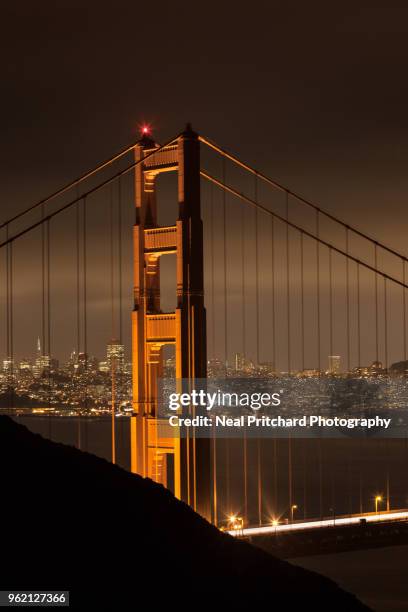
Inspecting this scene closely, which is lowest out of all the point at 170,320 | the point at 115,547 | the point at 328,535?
the point at 328,535

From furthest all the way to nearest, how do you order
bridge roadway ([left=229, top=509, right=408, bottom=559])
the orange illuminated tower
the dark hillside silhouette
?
bridge roadway ([left=229, top=509, right=408, bottom=559])
the orange illuminated tower
the dark hillside silhouette

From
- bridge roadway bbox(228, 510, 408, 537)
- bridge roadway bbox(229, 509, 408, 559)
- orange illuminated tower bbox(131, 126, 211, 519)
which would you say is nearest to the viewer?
orange illuminated tower bbox(131, 126, 211, 519)

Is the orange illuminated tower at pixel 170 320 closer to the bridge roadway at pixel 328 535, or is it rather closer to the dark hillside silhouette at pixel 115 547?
the bridge roadway at pixel 328 535

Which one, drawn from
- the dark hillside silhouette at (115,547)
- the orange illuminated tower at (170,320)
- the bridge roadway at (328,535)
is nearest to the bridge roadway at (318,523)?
the bridge roadway at (328,535)

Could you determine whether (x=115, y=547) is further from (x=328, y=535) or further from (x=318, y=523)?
(x=318, y=523)

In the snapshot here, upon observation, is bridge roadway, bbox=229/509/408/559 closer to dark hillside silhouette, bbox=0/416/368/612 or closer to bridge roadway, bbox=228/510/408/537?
bridge roadway, bbox=228/510/408/537

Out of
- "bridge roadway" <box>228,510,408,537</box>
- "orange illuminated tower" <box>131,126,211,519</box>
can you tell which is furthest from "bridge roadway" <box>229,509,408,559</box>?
"orange illuminated tower" <box>131,126,211,519</box>

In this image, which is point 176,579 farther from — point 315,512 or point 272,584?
point 315,512

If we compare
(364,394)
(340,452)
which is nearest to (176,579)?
(364,394)

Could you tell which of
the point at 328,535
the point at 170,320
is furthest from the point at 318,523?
the point at 170,320
